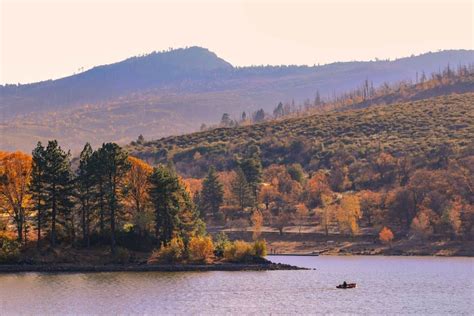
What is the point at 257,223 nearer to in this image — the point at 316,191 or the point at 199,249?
the point at 316,191

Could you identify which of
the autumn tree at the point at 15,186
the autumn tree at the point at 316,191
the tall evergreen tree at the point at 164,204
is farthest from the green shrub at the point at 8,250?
the autumn tree at the point at 316,191

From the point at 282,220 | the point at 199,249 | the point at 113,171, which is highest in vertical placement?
the point at 113,171

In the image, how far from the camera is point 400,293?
85500 mm

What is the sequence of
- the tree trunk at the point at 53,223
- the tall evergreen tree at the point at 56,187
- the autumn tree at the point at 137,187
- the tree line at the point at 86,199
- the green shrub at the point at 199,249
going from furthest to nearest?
the autumn tree at the point at 137,187 → the tree line at the point at 86,199 → the tall evergreen tree at the point at 56,187 → the tree trunk at the point at 53,223 → the green shrub at the point at 199,249

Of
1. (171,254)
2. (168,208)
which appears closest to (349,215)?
(168,208)

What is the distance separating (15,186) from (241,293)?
3969cm

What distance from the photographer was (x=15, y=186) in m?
110

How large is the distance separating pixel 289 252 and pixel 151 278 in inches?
2324

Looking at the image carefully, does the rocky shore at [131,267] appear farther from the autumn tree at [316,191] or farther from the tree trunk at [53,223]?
the autumn tree at [316,191]

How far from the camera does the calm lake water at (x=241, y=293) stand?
7356cm

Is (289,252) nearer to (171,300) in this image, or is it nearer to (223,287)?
(223,287)

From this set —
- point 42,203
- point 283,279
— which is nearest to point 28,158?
point 42,203

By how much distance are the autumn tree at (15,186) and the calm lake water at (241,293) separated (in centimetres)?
1424

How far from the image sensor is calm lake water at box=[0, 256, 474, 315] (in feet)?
241
